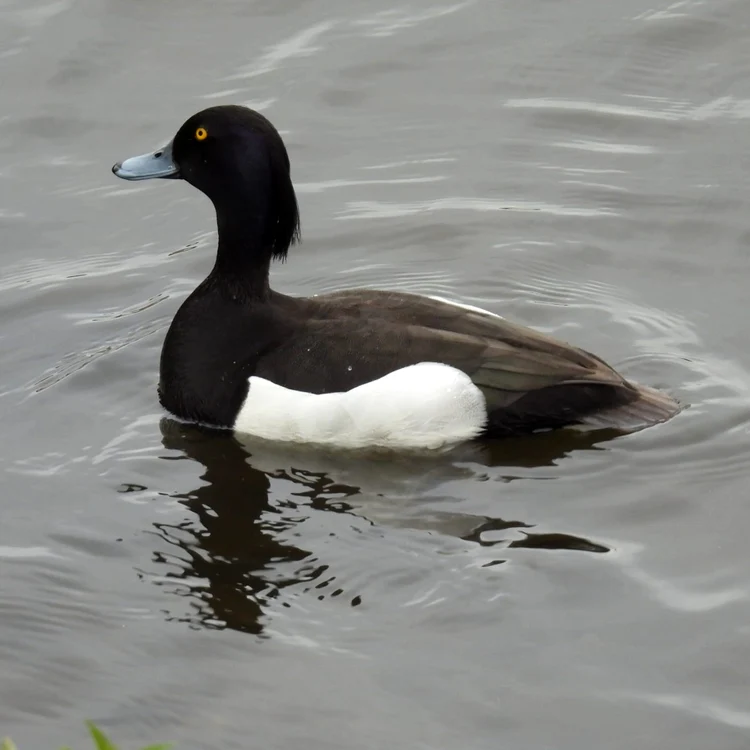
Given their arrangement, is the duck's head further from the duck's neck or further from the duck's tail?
the duck's tail

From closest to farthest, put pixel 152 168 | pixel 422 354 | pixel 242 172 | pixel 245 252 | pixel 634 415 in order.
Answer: pixel 422 354 < pixel 634 415 < pixel 242 172 < pixel 245 252 < pixel 152 168

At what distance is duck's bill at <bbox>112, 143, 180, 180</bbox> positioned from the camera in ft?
22.6

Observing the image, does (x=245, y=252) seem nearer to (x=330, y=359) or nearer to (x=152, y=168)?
(x=152, y=168)

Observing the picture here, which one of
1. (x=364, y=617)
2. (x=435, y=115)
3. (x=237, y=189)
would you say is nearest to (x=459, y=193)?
(x=435, y=115)

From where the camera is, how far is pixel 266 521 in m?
5.94

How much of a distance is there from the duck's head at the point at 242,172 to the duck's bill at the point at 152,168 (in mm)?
13

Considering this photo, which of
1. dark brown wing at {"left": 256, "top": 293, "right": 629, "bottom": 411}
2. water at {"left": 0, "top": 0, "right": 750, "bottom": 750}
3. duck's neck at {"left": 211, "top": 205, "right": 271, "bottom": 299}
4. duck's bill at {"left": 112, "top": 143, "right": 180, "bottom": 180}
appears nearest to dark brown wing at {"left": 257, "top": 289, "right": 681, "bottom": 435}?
dark brown wing at {"left": 256, "top": 293, "right": 629, "bottom": 411}

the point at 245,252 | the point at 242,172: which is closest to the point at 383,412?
the point at 245,252

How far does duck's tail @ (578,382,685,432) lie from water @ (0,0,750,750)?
0.08 m

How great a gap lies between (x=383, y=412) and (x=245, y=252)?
109 centimetres

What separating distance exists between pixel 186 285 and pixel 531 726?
163 inches

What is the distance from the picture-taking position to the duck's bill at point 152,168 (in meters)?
6.89

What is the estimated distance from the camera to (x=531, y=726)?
15.1 ft

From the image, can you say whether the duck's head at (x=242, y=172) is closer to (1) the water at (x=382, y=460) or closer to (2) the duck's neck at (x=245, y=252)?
(2) the duck's neck at (x=245, y=252)
